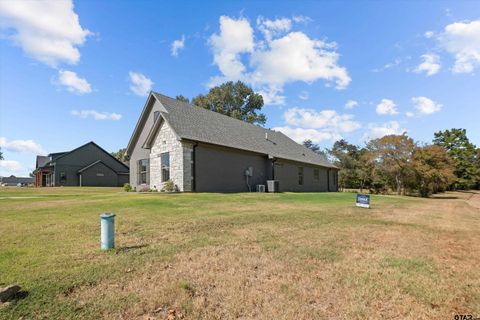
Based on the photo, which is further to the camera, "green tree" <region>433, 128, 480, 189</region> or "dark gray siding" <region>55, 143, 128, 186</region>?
"green tree" <region>433, 128, 480, 189</region>

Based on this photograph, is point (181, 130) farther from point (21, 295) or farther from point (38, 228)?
point (21, 295)

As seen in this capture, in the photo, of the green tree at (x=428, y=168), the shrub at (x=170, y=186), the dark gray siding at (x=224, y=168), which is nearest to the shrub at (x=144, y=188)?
the shrub at (x=170, y=186)

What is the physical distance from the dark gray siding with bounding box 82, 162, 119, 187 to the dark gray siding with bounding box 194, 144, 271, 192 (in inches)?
1054

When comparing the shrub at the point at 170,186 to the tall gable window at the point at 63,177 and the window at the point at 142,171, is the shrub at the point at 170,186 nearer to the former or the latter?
the window at the point at 142,171

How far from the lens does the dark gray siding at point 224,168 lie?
57.0 ft

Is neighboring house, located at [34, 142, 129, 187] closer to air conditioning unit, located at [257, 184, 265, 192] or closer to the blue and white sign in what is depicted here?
air conditioning unit, located at [257, 184, 265, 192]

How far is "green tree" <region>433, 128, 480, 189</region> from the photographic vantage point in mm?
46809

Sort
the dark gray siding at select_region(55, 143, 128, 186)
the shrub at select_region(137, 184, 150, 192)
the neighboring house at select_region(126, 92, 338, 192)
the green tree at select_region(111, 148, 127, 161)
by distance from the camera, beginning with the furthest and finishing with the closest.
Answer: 1. the green tree at select_region(111, 148, 127, 161)
2. the dark gray siding at select_region(55, 143, 128, 186)
3. the shrub at select_region(137, 184, 150, 192)
4. the neighboring house at select_region(126, 92, 338, 192)

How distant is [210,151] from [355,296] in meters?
15.1

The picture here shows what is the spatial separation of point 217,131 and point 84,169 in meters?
26.6

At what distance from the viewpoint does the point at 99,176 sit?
1540 inches

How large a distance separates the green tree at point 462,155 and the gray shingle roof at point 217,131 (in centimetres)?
3558

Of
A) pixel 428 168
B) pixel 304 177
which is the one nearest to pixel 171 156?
pixel 304 177

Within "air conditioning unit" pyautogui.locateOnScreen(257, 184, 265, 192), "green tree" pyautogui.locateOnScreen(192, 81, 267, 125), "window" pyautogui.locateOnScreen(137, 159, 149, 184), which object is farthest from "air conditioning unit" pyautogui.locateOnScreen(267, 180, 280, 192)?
"green tree" pyautogui.locateOnScreen(192, 81, 267, 125)
